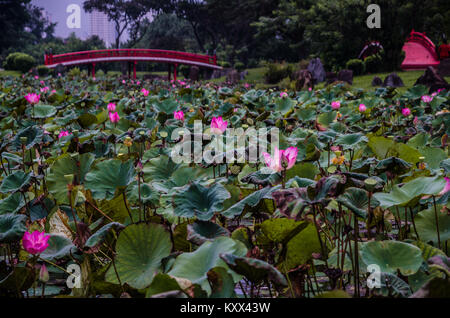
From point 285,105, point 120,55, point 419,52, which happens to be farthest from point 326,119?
point 120,55

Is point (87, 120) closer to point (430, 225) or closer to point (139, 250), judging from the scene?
point (139, 250)

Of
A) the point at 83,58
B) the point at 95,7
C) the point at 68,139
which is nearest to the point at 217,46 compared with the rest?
the point at 95,7

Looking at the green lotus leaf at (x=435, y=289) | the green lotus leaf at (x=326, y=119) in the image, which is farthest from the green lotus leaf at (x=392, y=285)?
the green lotus leaf at (x=326, y=119)

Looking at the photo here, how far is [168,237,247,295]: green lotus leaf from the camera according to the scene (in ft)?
2.78

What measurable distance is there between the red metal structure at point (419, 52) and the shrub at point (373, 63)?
7.40 ft

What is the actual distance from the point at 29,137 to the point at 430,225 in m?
1.67

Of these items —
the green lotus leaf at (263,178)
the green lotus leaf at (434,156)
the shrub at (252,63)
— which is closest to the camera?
the green lotus leaf at (263,178)

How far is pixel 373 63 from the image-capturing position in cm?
1470

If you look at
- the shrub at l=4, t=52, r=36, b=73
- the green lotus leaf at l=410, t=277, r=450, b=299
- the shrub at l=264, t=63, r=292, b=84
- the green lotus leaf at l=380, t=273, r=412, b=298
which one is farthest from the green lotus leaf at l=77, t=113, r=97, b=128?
the shrub at l=4, t=52, r=36, b=73

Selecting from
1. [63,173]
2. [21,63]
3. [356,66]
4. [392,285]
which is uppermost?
[21,63]

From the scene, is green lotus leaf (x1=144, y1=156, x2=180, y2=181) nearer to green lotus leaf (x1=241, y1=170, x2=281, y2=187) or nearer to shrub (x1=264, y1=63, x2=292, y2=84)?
green lotus leaf (x1=241, y1=170, x2=281, y2=187)

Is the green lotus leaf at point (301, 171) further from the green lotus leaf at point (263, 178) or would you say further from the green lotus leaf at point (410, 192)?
the green lotus leaf at point (410, 192)

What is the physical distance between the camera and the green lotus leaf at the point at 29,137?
1867 mm

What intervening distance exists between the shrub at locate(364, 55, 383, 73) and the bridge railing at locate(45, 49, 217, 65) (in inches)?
371
